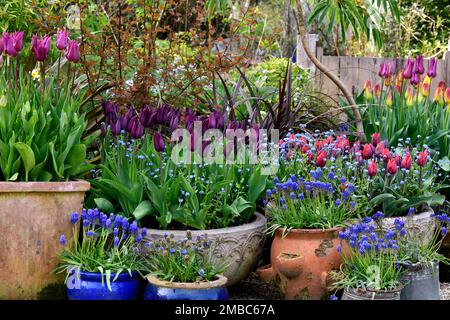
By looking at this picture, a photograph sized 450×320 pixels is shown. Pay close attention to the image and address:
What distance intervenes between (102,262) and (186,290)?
461mm

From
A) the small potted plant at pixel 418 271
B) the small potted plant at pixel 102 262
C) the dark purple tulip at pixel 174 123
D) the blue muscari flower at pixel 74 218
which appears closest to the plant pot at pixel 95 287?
the small potted plant at pixel 102 262

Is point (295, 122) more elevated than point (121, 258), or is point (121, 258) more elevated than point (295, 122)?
point (295, 122)

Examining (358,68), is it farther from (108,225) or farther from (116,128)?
(108,225)

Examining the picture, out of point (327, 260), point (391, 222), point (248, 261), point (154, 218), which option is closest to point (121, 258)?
point (154, 218)

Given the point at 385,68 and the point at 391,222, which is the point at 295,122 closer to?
the point at 385,68

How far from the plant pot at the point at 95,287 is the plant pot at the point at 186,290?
156 mm

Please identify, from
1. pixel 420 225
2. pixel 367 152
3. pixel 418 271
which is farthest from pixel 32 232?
pixel 420 225

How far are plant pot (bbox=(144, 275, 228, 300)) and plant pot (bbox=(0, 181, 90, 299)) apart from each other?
591 millimetres

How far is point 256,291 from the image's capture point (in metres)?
4.23

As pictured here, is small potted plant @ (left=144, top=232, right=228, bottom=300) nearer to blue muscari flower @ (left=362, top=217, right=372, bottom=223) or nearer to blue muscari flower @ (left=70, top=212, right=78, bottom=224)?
blue muscari flower @ (left=70, top=212, right=78, bottom=224)

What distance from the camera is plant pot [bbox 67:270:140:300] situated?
3449 millimetres

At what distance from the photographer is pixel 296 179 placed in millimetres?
4191

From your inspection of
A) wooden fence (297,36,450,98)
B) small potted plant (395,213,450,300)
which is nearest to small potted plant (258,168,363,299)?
small potted plant (395,213,450,300)

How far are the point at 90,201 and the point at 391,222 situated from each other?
1.69 metres
